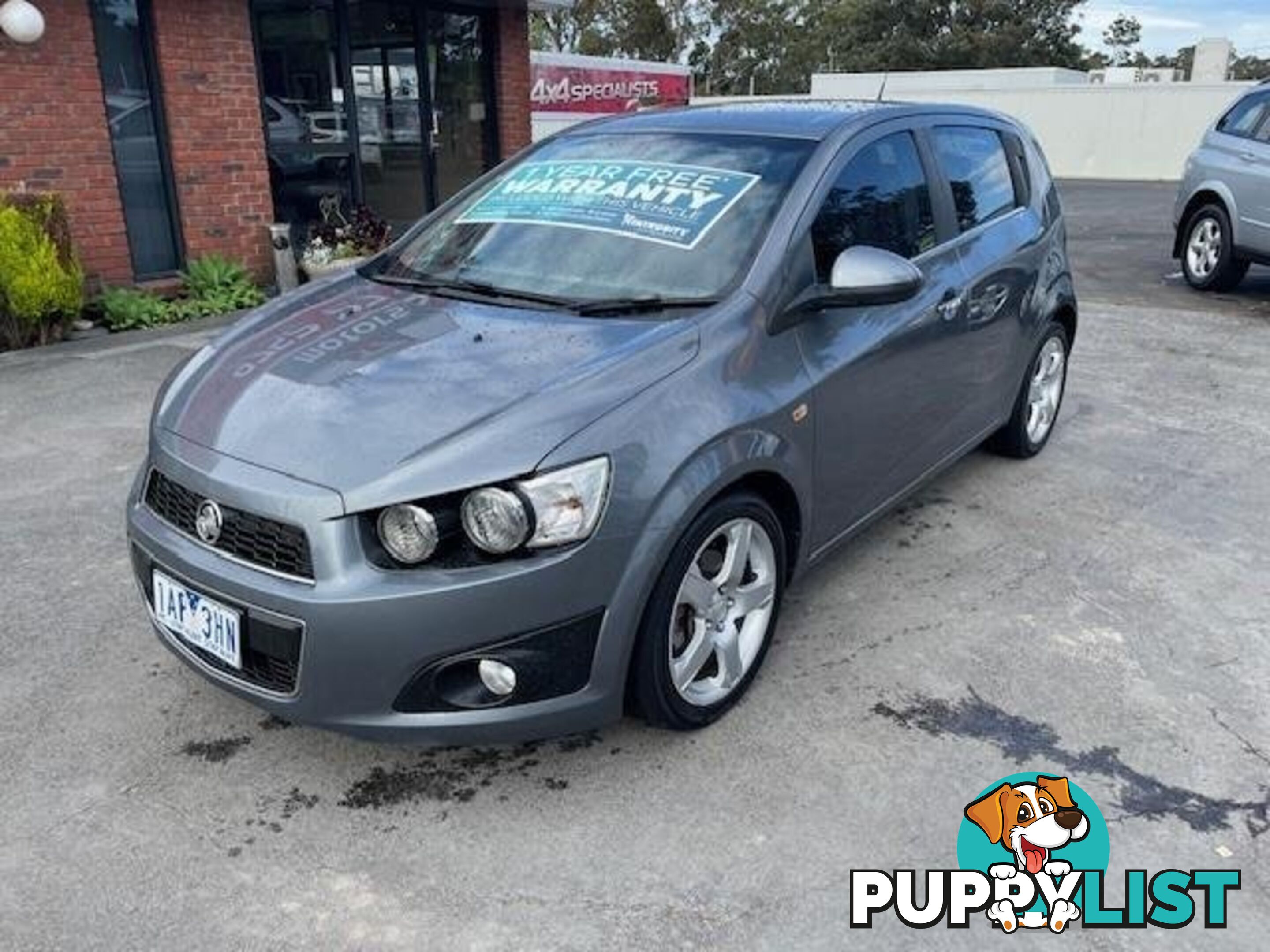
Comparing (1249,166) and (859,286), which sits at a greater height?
(859,286)

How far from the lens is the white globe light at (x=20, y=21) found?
679 centimetres

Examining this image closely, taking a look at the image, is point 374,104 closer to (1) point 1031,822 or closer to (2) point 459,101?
(2) point 459,101

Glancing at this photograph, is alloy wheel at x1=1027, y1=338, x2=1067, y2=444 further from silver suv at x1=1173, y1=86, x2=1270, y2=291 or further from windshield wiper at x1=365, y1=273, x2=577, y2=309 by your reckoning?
silver suv at x1=1173, y1=86, x2=1270, y2=291

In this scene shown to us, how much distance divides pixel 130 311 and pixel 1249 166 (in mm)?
8703

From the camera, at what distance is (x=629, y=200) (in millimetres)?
3291

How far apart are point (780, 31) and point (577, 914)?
49.4 m

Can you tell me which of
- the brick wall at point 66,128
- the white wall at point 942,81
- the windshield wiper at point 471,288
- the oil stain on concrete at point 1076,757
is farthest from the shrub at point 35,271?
the white wall at point 942,81

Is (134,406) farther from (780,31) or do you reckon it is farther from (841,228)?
(780,31)

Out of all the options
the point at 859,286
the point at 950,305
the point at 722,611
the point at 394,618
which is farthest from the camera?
the point at 950,305

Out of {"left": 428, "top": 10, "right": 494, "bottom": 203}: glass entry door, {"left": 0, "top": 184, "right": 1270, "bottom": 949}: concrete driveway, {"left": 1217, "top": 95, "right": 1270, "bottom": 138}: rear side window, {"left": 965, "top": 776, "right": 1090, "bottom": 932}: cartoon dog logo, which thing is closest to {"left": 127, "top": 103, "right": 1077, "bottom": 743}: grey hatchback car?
{"left": 0, "top": 184, "right": 1270, "bottom": 949}: concrete driveway

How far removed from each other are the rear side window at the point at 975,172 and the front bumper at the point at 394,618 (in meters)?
2.39

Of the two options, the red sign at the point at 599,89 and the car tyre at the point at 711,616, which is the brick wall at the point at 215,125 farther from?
the red sign at the point at 599,89

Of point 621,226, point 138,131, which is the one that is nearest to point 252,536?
point 621,226

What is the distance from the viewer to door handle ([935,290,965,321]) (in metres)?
3.73
